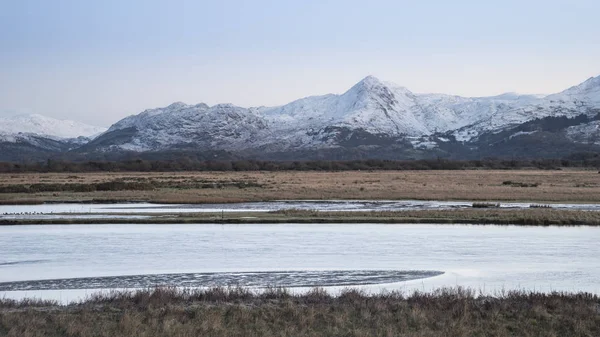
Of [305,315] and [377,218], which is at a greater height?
[305,315]

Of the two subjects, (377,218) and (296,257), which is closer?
(296,257)

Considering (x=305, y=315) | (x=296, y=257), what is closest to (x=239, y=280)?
(x=296, y=257)

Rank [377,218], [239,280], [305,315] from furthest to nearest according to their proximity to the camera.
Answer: [377,218] < [239,280] < [305,315]

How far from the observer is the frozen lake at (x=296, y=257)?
24328 millimetres

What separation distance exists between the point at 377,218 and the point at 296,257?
1758cm

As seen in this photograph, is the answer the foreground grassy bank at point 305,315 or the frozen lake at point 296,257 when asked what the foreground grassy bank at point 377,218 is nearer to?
the frozen lake at point 296,257

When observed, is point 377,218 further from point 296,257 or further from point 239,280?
point 239,280

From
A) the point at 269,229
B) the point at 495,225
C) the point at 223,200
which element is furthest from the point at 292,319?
the point at 223,200

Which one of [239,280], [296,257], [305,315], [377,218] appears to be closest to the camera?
[305,315]

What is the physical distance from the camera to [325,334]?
55.1 ft

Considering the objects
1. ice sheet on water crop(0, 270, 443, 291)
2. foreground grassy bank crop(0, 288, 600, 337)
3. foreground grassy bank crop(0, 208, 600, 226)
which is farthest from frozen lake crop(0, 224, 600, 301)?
foreground grassy bank crop(0, 288, 600, 337)

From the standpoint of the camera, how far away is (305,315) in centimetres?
1788

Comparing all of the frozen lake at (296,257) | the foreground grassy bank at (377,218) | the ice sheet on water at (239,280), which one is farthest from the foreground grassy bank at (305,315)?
the foreground grassy bank at (377,218)

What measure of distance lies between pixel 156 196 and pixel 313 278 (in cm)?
4783
